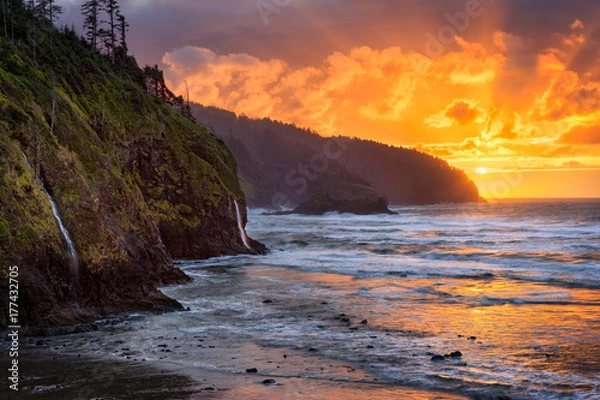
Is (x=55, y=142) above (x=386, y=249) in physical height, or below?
above

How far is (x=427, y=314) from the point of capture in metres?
19.0

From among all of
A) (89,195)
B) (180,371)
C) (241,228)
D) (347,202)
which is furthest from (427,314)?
(347,202)

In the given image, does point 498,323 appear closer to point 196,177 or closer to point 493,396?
point 493,396

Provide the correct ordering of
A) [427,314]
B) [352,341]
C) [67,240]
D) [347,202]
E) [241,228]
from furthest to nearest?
1. [347,202]
2. [241,228]
3. [427,314]
4. [67,240]
5. [352,341]

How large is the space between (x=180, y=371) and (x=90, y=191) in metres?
9.62

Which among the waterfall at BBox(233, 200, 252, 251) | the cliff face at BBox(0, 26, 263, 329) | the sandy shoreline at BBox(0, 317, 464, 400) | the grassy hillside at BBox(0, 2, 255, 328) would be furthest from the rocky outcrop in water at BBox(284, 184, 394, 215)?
the sandy shoreline at BBox(0, 317, 464, 400)

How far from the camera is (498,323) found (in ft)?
57.0

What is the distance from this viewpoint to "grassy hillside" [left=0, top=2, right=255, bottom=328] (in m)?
15.6

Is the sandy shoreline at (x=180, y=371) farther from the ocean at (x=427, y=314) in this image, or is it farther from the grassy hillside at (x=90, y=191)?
the grassy hillside at (x=90, y=191)

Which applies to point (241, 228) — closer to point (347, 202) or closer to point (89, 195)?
point (89, 195)

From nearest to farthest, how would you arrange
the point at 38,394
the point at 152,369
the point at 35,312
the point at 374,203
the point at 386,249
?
1. the point at 38,394
2. the point at 152,369
3. the point at 35,312
4. the point at 386,249
5. the point at 374,203

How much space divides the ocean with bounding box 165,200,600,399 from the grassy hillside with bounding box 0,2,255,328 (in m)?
2.53

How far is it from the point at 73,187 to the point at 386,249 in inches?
1315

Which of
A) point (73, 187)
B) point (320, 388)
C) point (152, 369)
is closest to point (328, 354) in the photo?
point (320, 388)
